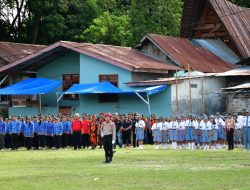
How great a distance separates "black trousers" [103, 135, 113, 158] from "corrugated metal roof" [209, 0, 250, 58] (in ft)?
84.0

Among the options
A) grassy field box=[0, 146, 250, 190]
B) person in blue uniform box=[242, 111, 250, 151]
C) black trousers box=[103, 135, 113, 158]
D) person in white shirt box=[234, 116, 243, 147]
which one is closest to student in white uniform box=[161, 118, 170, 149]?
person in white shirt box=[234, 116, 243, 147]

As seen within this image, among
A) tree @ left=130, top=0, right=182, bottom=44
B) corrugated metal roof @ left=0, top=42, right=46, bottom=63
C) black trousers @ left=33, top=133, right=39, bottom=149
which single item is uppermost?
tree @ left=130, top=0, right=182, bottom=44

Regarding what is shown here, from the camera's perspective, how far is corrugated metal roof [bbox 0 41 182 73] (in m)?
41.8

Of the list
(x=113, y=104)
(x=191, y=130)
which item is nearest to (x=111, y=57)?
(x=113, y=104)

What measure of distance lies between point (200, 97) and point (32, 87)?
440 inches

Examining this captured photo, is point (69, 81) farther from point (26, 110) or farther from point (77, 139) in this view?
point (77, 139)

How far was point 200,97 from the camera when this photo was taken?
4250 cm

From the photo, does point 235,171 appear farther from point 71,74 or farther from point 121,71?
point 71,74

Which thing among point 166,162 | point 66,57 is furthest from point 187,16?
point 166,162

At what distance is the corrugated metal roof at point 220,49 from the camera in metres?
49.8

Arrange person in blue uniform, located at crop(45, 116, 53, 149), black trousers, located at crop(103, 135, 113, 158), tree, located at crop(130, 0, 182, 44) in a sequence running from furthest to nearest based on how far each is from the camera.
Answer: tree, located at crop(130, 0, 182, 44), person in blue uniform, located at crop(45, 116, 53, 149), black trousers, located at crop(103, 135, 113, 158)

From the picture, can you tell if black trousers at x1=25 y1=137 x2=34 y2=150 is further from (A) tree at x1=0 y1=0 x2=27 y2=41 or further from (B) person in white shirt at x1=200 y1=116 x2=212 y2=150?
(A) tree at x1=0 y1=0 x2=27 y2=41

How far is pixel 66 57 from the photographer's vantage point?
1837 inches

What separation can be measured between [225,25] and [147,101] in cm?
1239
